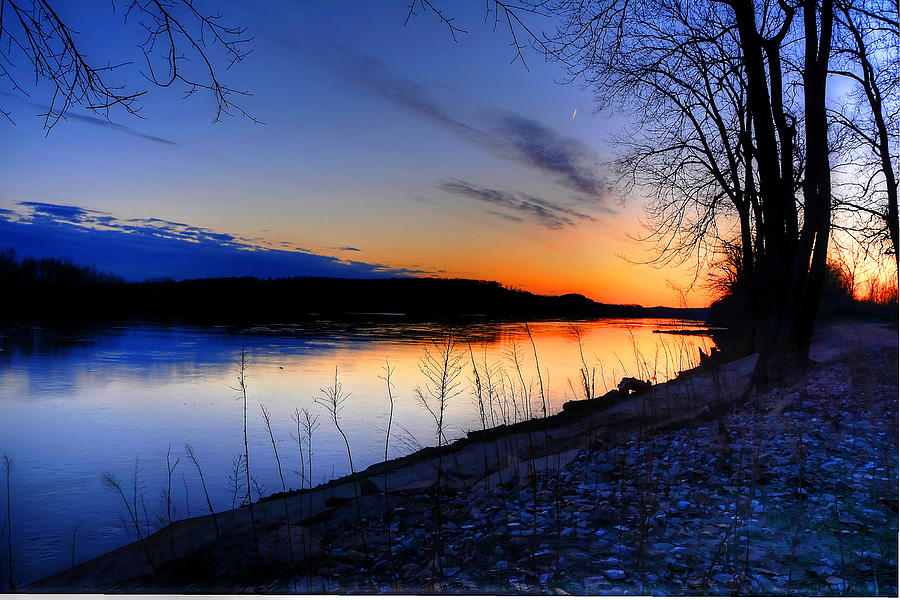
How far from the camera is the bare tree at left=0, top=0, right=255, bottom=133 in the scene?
2.21 metres

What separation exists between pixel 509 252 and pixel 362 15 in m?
1.78

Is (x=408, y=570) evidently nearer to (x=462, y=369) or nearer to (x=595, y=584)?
(x=595, y=584)

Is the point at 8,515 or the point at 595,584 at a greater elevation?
the point at 595,584

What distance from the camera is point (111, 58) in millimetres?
2977

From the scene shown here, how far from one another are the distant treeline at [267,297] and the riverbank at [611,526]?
101 cm

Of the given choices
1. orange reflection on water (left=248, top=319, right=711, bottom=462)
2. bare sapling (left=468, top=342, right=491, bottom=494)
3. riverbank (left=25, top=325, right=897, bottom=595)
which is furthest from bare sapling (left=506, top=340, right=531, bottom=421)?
riverbank (left=25, top=325, right=897, bottom=595)

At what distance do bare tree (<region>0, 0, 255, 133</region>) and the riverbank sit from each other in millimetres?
2104

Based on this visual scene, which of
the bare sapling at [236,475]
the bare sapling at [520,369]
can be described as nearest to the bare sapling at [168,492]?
the bare sapling at [236,475]

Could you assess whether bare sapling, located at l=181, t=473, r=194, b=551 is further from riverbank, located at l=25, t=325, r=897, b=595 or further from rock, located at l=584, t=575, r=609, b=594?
rock, located at l=584, t=575, r=609, b=594

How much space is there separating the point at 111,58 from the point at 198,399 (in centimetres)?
260

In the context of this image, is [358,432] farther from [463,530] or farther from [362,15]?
[362,15]

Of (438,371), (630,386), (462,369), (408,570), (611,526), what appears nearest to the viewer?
(408,570)

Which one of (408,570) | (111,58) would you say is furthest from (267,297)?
(408,570)

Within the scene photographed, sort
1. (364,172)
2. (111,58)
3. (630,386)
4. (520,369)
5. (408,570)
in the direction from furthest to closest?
(630,386)
(520,369)
(364,172)
(111,58)
(408,570)
